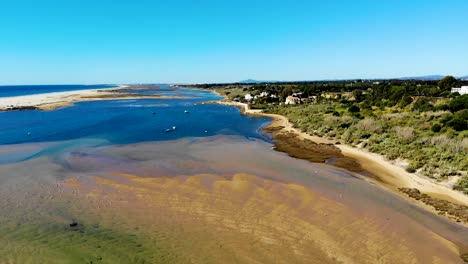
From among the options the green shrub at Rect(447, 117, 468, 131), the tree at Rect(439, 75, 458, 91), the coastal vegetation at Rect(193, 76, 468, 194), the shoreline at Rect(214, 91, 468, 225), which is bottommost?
the shoreline at Rect(214, 91, 468, 225)

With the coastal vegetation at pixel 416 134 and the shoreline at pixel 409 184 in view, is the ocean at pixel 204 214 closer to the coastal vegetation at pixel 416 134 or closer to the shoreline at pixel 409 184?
the shoreline at pixel 409 184

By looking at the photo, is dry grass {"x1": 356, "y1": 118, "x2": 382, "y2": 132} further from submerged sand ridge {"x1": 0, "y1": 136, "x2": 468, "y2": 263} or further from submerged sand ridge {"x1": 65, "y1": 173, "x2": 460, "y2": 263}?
submerged sand ridge {"x1": 65, "y1": 173, "x2": 460, "y2": 263}

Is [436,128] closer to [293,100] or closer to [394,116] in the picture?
[394,116]

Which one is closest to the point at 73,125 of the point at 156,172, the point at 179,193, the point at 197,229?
the point at 156,172

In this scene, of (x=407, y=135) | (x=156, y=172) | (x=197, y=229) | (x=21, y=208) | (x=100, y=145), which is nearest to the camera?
→ (x=197, y=229)

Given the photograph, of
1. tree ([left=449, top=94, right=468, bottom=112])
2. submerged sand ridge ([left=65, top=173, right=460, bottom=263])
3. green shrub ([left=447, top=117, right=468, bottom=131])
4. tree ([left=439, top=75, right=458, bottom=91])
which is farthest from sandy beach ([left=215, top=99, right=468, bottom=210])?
tree ([left=439, top=75, right=458, bottom=91])

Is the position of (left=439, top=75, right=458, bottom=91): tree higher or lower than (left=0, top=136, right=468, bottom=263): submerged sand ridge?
higher

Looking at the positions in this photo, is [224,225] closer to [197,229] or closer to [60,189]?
[197,229]

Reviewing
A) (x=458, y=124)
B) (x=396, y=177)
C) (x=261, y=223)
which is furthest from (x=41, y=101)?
(x=458, y=124)
